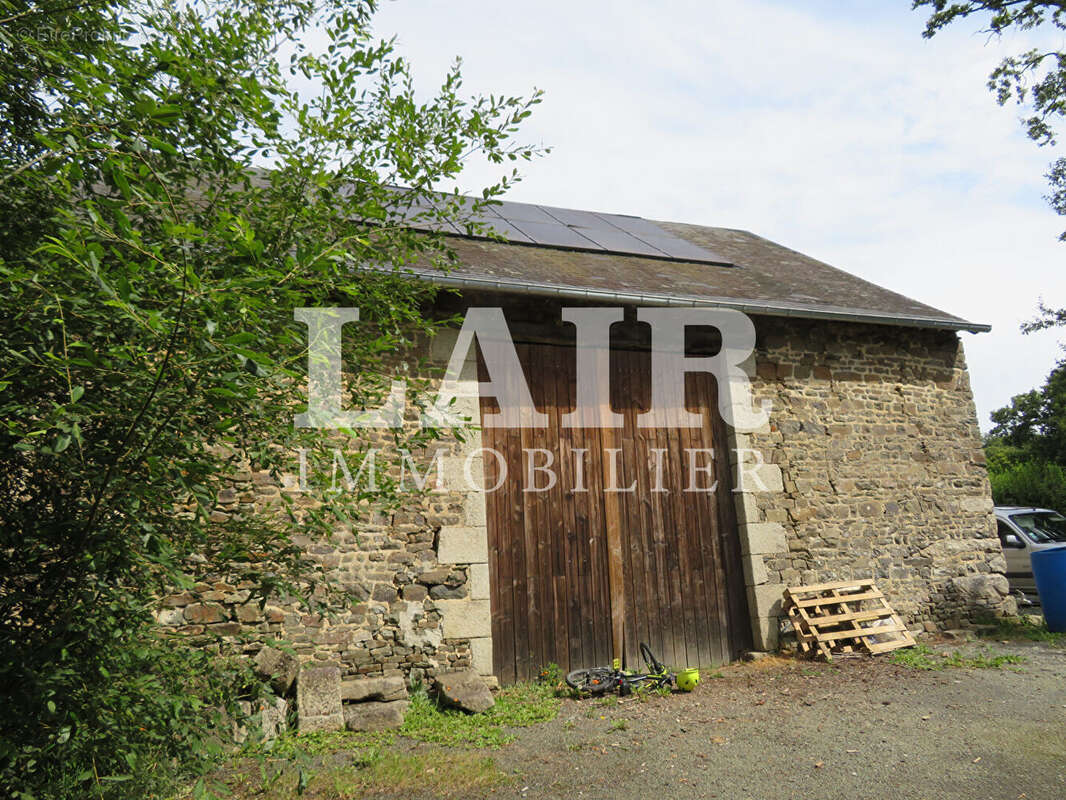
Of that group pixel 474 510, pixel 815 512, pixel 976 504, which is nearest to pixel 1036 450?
pixel 976 504

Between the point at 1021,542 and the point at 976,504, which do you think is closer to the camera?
the point at 976,504

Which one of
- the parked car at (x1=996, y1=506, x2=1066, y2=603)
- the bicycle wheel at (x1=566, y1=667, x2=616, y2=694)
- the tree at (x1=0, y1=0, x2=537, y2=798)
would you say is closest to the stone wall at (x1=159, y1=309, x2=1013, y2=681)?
the bicycle wheel at (x1=566, y1=667, x2=616, y2=694)

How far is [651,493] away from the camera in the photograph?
650 cm

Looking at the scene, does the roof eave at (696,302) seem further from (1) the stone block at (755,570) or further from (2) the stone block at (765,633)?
(2) the stone block at (765,633)

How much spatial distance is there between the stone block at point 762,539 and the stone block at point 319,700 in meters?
3.90

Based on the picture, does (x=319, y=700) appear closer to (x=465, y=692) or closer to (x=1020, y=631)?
(x=465, y=692)

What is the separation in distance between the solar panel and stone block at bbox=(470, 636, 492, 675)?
3.94 metres

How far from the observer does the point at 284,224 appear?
2.72 m

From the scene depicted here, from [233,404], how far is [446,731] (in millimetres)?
3203

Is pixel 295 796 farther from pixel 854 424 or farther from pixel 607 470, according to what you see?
pixel 854 424

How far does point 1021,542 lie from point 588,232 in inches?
271

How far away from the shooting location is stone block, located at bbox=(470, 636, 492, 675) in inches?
211

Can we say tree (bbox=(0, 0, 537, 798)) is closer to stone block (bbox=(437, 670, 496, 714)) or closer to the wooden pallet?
stone block (bbox=(437, 670, 496, 714))

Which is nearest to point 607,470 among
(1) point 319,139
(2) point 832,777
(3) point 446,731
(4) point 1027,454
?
(3) point 446,731
